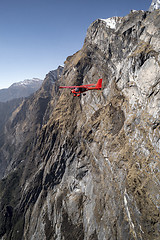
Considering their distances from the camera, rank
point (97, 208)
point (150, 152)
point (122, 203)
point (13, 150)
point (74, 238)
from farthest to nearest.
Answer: point (13, 150)
point (74, 238)
point (97, 208)
point (122, 203)
point (150, 152)

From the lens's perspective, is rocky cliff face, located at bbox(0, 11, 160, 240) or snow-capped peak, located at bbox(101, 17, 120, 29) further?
snow-capped peak, located at bbox(101, 17, 120, 29)

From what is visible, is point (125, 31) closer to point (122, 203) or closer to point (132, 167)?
point (132, 167)

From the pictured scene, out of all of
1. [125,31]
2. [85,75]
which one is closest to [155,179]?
[125,31]

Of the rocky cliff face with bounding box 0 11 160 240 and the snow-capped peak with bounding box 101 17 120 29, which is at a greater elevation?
the snow-capped peak with bounding box 101 17 120 29

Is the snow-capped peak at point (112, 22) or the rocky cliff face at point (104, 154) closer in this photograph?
the rocky cliff face at point (104, 154)

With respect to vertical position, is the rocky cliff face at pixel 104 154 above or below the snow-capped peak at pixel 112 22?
below

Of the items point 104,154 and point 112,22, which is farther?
point 112,22

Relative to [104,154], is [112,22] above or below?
above

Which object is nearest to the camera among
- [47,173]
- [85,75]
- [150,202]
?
[150,202]
